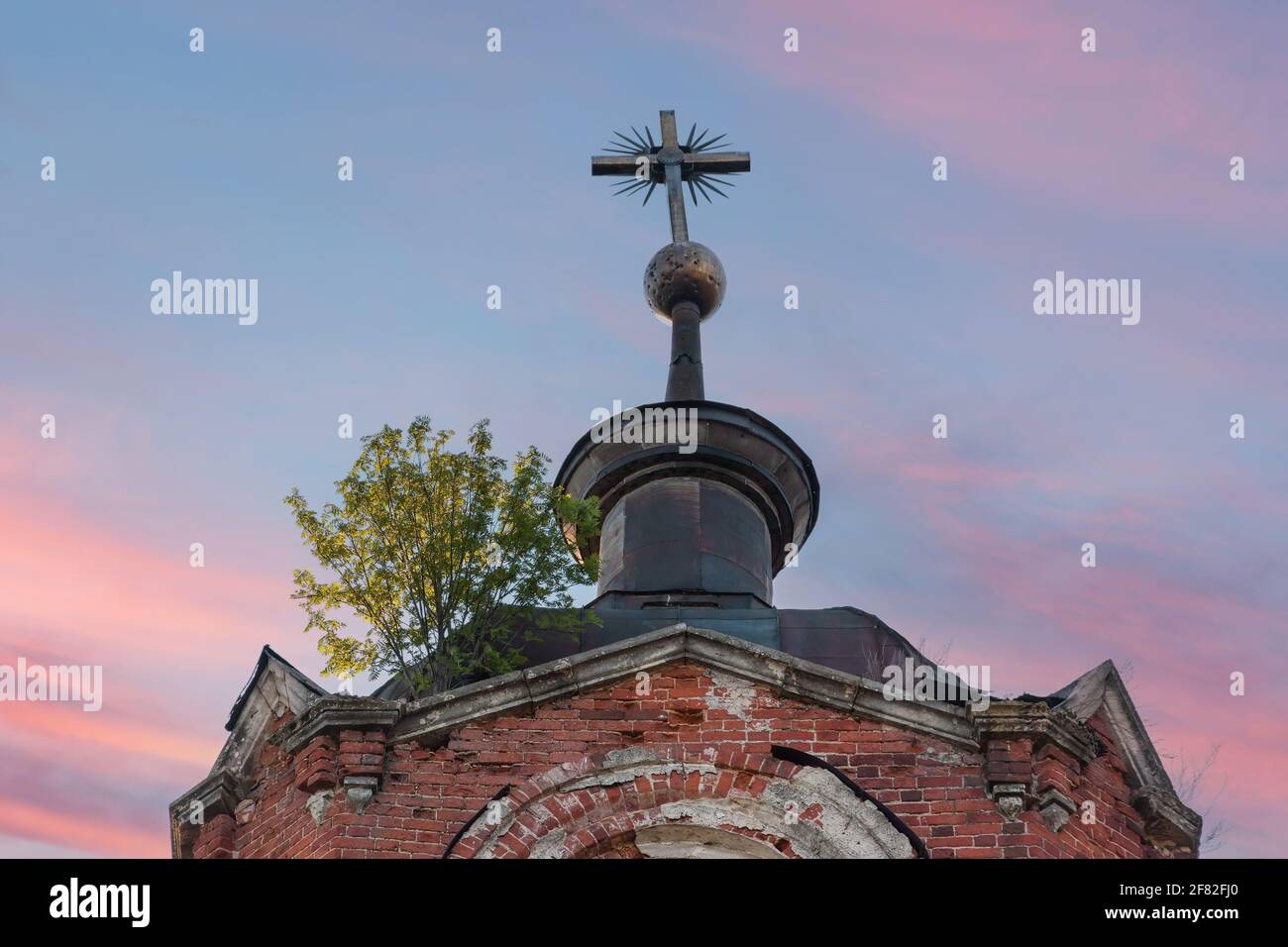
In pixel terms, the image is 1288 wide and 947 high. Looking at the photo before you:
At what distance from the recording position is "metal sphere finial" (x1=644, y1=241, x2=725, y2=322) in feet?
64.9

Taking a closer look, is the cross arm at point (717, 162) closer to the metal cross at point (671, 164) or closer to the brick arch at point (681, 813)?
the metal cross at point (671, 164)

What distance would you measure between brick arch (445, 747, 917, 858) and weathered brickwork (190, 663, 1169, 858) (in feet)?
0.04

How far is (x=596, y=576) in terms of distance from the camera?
15391 mm

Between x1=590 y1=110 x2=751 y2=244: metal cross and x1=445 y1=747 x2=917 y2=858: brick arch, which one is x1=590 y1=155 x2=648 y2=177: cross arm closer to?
x1=590 y1=110 x2=751 y2=244: metal cross

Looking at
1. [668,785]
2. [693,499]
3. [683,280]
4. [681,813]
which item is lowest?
[681,813]

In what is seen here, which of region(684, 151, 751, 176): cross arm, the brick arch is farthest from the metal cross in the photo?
the brick arch

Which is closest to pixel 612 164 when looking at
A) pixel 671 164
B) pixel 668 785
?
pixel 671 164

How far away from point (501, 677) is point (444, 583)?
1779 millimetres

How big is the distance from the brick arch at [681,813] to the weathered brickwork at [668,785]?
0.5 inches

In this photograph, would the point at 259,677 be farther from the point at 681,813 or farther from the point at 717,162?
the point at 717,162

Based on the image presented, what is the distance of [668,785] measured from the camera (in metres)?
12.1

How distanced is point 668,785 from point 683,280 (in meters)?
8.80

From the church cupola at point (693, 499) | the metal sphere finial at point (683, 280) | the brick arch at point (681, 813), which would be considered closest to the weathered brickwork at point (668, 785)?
the brick arch at point (681, 813)
